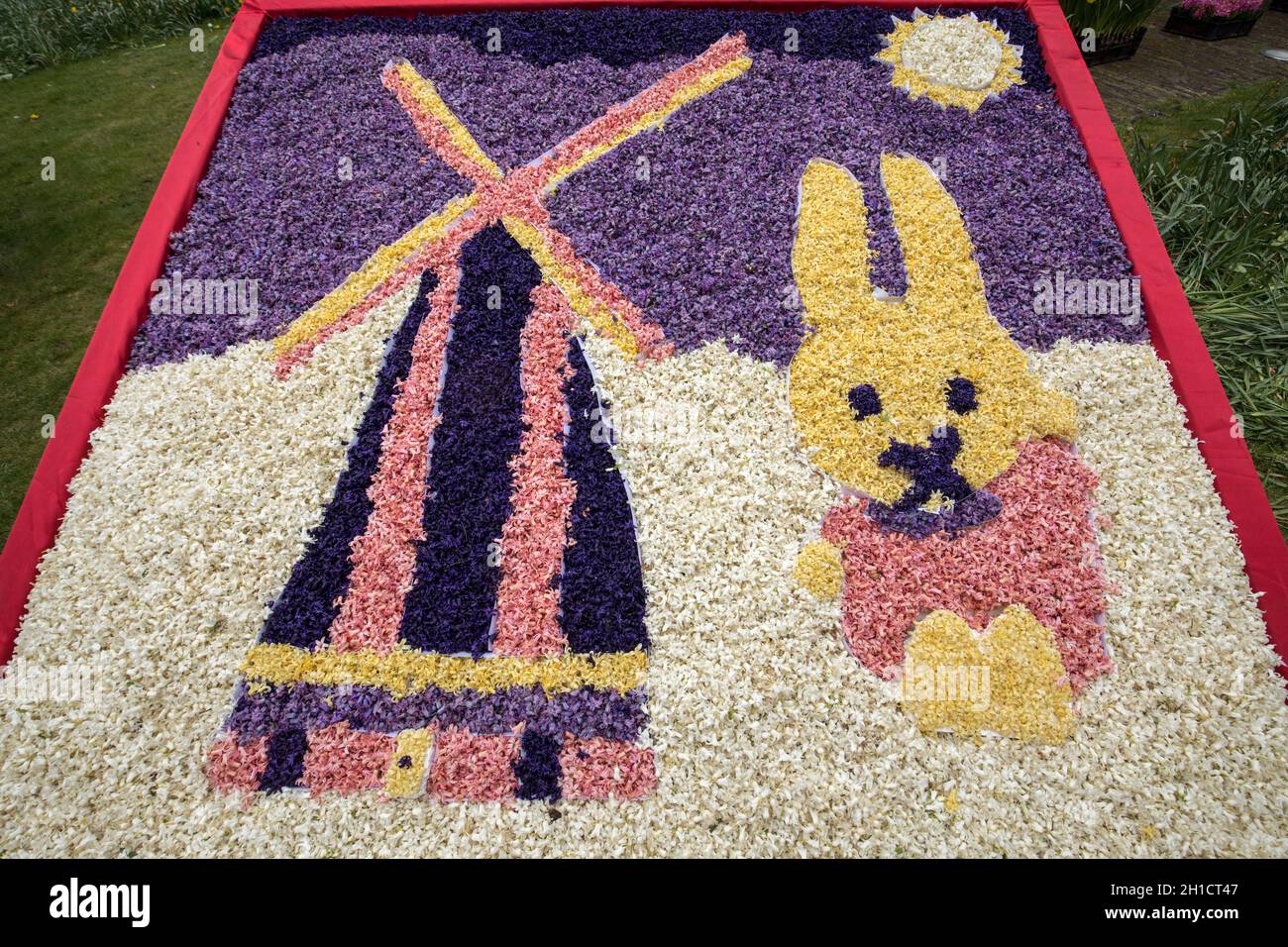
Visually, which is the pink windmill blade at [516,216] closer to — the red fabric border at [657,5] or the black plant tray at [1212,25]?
the red fabric border at [657,5]

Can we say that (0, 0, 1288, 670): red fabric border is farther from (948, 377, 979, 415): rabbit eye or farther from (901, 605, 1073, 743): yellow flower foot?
(948, 377, 979, 415): rabbit eye

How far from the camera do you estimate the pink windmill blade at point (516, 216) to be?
463 centimetres

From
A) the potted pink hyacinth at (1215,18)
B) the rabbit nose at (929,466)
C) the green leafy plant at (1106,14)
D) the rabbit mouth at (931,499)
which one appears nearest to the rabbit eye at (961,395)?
the rabbit nose at (929,466)

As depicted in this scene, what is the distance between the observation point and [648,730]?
335 cm

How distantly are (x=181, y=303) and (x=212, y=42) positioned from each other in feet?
18.6

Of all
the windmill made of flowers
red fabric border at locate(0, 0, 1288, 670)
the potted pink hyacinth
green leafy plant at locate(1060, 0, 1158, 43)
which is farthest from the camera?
the potted pink hyacinth

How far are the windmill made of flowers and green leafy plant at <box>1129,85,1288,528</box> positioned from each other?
3695 mm

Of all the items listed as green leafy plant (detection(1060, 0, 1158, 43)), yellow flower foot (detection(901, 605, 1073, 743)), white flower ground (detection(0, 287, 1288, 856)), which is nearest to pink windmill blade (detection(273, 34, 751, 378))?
white flower ground (detection(0, 287, 1288, 856))

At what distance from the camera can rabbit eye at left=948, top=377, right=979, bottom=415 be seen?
4.12 m

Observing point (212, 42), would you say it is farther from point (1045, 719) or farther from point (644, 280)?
point (1045, 719)

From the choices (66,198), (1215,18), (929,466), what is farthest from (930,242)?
(66,198)

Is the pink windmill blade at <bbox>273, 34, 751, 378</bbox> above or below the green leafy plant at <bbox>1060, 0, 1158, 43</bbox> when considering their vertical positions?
below

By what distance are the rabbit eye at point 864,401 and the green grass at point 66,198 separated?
194 inches

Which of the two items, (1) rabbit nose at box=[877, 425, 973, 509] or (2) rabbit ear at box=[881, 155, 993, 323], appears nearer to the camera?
(1) rabbit nose at box=[877, 425, 973, 509]
